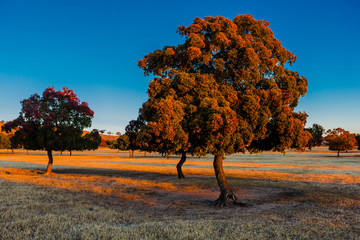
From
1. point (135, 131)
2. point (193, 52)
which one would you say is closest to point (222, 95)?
point (193, 52)

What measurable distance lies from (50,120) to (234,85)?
19.9m

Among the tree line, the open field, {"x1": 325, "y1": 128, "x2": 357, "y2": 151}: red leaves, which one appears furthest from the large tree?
{"x1": 325, "y1": 128, "x2": 357, "y2": 151}: red leaves

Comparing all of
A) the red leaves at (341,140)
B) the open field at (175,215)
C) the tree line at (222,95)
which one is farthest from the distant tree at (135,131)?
the red leaves at (341,140)

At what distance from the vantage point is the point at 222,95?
44.5 ft

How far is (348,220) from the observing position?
10.5 metres

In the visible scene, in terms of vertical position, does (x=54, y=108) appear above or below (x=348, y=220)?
above

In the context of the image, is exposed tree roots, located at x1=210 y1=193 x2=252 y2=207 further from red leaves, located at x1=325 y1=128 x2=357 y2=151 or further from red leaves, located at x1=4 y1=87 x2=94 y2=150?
red leaves, located at x1=325 y1=128 x2=357 y2=151

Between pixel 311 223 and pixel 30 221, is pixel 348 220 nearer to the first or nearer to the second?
pixel 311 223

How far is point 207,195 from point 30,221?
1076 centimetres

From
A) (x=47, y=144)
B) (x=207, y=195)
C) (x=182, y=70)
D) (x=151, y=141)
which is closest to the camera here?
(x=151, y=141)

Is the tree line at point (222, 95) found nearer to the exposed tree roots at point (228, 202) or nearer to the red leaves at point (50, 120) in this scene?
the exposed tree roots at point (228, 202)

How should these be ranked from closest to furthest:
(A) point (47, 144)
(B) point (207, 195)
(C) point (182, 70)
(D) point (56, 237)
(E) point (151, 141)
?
1. (D) point (56, 237)
2. (E) point (151, 141)
3. (C) point (182, 70)
4. (B) point (207, 195)
5. (A) point (47, 144)

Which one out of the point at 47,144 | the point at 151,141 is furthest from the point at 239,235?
the point at 47,144

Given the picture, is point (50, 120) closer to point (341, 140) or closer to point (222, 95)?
point (222, 95)
